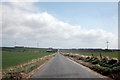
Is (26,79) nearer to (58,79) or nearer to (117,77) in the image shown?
(58,79)

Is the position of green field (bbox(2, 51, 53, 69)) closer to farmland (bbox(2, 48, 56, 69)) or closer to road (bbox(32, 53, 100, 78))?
farmland (bbox(2, 48, 56, 69))

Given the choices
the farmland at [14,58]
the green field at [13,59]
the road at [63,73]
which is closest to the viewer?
the road at [63,73]

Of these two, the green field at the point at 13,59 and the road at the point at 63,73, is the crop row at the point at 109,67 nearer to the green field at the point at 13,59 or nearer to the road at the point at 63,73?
the road at the point at 63,73

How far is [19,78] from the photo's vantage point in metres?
20.1

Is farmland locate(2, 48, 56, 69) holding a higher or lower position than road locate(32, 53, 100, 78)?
higher

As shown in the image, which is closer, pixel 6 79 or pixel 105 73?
pixel 6 79

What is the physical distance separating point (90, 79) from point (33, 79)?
4.68 metres

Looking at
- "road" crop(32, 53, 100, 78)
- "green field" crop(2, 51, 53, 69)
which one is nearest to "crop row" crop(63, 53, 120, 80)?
"road" crop(32, 53, 100, 78)

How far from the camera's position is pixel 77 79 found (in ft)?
63.0

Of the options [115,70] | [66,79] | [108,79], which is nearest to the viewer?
[66,79]

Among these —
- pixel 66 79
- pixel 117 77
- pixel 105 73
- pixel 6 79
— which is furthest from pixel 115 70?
pixel 6 79

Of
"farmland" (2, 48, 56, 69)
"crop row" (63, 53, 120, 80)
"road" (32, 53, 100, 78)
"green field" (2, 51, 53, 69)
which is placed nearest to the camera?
"road" (32, 53, 100, 78)

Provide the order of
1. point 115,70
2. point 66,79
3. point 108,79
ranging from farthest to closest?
point 115,70 < point 108,79 < point 66,79

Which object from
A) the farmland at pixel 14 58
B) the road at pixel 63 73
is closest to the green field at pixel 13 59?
the farmland at pixel 14 58
